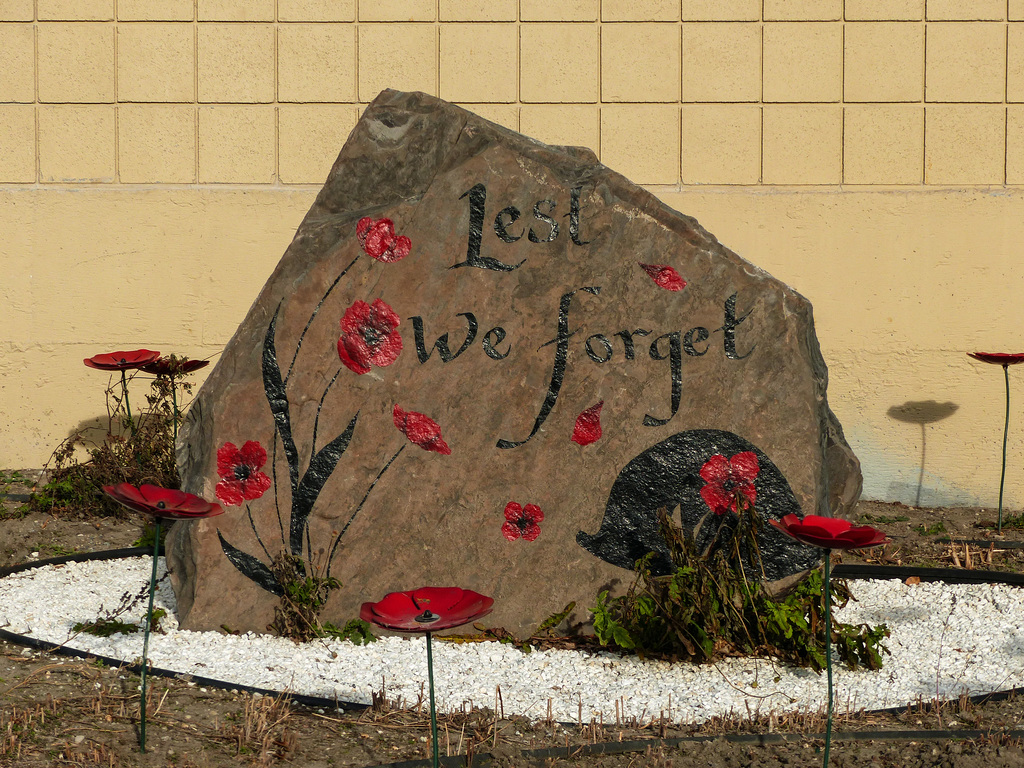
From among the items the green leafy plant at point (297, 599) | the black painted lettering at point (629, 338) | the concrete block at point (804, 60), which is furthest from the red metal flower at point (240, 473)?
the concrete block at point (804, 60)

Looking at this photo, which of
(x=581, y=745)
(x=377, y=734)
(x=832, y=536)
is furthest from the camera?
(x=377, y=734)

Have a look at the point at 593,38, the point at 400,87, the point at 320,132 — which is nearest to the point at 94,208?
the point at 320,132

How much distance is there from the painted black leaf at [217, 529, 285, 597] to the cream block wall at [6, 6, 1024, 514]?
103 inches

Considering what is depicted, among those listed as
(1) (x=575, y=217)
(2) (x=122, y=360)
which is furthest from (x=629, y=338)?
(2) (x=122, y=360)

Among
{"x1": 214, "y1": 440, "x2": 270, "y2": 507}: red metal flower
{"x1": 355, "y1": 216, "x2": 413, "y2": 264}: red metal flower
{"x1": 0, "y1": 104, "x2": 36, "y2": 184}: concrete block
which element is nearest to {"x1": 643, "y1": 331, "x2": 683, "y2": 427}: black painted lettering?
{"x1": 355, "y1": 216, "x2": 413, "y2": 264}: red metal flower

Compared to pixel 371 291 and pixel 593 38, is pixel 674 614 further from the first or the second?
pixel 593 38

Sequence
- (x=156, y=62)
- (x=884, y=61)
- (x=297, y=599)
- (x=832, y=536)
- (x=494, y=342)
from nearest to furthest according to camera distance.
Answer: (x=832, y=536) < (x=297, y=599) < (x=494, y=342) < (x=884, y=61) < (x=156, y=62)

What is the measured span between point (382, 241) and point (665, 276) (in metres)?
1.03

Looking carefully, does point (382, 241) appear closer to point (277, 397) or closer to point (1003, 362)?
point (277, 397)

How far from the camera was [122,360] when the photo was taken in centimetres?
539

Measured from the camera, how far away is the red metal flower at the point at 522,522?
386 cm

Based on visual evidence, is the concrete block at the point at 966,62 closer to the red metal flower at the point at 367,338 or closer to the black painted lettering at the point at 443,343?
the black painted lettering at the point at 443,343

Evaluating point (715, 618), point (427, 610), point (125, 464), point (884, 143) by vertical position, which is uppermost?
point (884, 143)

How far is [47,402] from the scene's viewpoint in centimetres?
623
